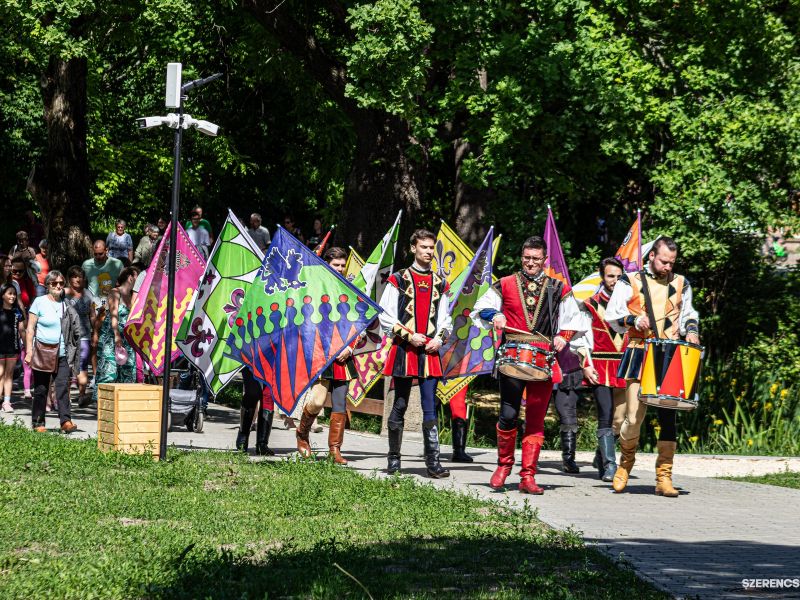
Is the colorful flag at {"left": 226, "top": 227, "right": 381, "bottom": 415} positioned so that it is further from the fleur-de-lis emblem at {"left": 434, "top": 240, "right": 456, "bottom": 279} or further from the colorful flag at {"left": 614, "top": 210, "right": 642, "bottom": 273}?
the fleur-de-lis emblem at {"left": 434, "top": 240, "right": 456, "bottom": 279}

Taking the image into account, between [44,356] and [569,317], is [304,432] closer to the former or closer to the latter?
[569,317]

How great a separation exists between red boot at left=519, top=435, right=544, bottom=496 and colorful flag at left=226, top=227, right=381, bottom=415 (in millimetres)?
1762

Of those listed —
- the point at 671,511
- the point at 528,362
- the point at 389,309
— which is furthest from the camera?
the point at 389,309

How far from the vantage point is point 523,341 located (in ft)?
34.1

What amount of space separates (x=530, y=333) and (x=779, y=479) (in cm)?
384

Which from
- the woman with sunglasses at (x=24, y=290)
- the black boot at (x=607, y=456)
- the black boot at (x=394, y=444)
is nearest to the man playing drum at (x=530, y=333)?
the black boot at (x=394, y=444)

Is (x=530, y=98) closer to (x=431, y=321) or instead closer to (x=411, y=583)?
(x=431, y=321)

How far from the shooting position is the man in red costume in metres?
11.1

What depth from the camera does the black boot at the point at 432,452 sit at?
37.1 ft

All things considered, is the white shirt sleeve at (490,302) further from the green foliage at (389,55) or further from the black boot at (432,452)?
the green foliage at (389,55)

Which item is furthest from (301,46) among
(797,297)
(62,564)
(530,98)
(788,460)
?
(62,564)

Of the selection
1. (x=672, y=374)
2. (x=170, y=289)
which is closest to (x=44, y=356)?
(x=170, y=289)

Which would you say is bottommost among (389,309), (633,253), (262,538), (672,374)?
(262,538)

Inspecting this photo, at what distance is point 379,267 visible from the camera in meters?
13.2
